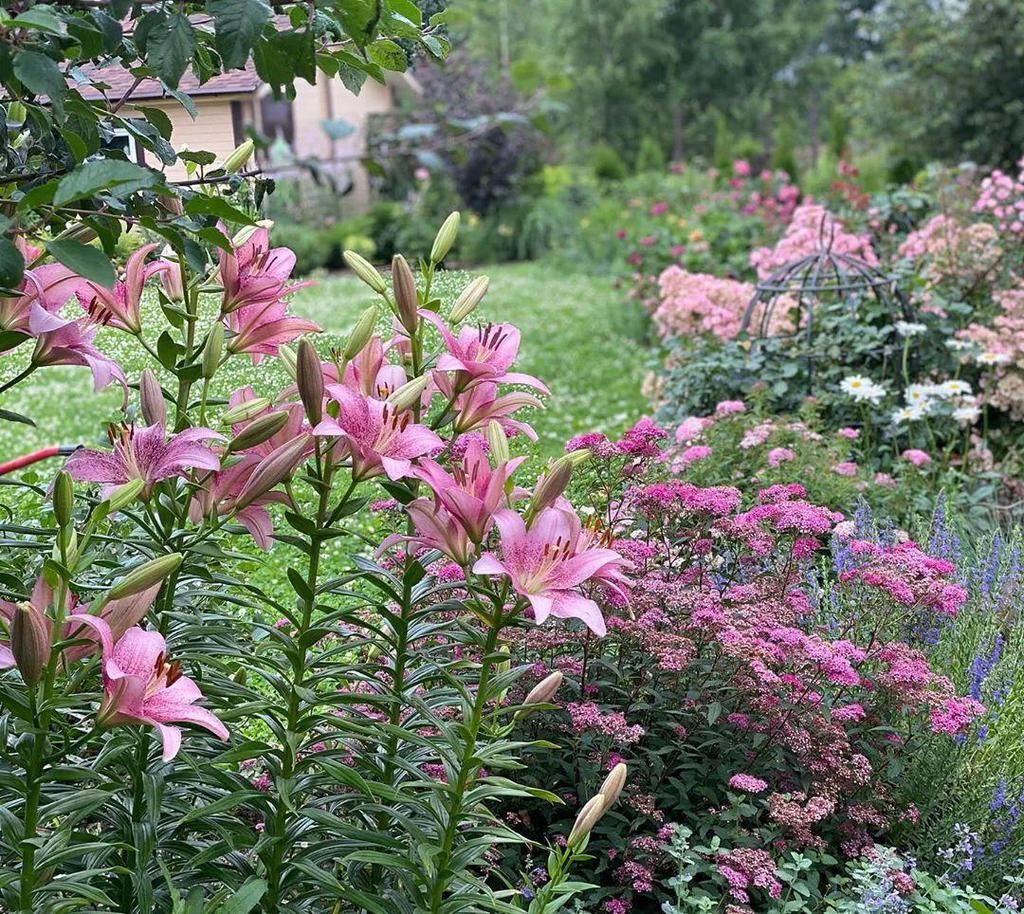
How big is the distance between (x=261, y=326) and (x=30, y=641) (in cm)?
58

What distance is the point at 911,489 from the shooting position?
4.25 meters

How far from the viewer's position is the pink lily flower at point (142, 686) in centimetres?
116

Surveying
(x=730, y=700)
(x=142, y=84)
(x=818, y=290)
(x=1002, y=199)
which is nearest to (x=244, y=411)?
(x=142, y=84)

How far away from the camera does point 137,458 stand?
4.65 feet

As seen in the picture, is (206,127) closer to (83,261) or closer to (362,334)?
(362,334)

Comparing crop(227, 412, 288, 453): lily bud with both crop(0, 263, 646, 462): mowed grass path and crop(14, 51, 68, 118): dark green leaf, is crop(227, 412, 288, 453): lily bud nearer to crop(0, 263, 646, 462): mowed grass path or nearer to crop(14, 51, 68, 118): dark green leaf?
crop(14, 51, 68, 118): dark green leaf

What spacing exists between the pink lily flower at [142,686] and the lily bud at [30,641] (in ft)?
0.11

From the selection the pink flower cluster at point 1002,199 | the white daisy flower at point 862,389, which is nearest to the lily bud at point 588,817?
the white daisy flower at point 862,389

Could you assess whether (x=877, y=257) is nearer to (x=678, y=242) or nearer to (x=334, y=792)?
(x=678, y=242)

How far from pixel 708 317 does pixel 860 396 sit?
126 centimetres

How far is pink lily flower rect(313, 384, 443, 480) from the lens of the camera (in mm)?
1379

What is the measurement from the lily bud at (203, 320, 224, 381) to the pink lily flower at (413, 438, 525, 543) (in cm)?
32

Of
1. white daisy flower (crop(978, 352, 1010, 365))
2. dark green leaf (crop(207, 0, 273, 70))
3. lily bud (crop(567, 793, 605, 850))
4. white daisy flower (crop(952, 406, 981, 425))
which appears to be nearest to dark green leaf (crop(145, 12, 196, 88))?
dark green leaf (crop(207, 0, 273, 70))

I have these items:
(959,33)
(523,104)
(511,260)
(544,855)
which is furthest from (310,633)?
(523,104)
